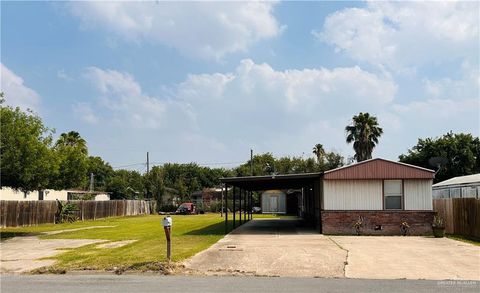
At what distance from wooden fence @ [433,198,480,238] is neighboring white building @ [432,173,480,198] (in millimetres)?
2969

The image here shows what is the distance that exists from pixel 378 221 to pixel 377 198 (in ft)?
3.45

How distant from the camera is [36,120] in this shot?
24.4 metres

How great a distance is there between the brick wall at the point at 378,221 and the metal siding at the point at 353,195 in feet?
1.01

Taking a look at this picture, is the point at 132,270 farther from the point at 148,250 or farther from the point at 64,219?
the point at 64,219

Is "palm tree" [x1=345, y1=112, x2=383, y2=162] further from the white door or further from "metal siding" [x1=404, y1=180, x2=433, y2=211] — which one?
"metal siding" [x1=404, y1=180, x2=433, y2=211]

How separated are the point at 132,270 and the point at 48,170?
Answer: 12.8 meters

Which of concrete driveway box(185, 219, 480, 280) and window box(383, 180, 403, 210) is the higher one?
window box(383, 180, 403, 210)

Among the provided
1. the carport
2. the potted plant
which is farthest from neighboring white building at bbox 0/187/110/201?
the potted plant

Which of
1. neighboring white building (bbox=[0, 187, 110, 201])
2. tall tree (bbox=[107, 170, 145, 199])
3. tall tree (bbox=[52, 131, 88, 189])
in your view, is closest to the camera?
tall tree (bbox=[52, 131, 88, 189])

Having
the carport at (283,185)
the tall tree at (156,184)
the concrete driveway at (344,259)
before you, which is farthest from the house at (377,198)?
the tall tree at (156,184)

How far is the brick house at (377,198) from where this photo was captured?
2358 cm

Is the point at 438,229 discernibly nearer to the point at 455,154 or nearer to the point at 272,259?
the point at 272,259

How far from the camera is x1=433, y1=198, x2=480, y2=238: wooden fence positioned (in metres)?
22.2

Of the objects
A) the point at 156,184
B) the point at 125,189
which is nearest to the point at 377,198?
the point at 156,184
